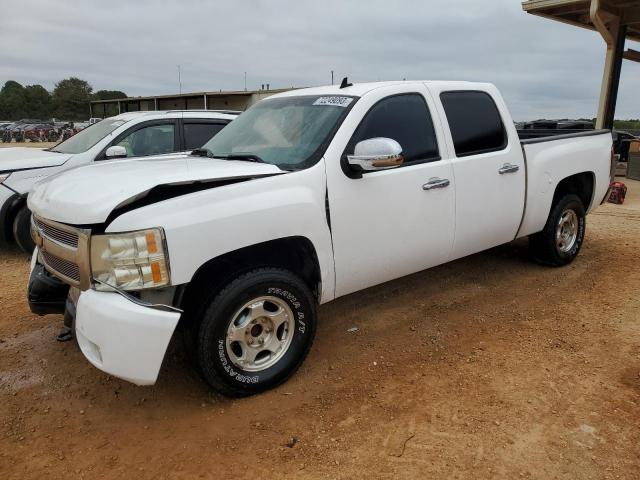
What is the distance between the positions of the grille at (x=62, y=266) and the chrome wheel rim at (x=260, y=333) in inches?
35.1

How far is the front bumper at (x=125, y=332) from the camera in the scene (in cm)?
255

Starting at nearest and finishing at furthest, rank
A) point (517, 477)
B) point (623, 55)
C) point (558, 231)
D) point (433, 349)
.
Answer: point (517, 477) < point (433, 349) < point (558, 231) < point (623, 55)

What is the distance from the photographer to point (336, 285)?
11.4ft

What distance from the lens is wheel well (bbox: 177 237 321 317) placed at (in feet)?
9.77

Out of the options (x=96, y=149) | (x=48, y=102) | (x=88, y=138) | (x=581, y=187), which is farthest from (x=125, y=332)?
(x=48, y=102)

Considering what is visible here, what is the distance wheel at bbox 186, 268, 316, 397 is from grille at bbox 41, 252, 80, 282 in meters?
0.69

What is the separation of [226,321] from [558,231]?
4002 mm

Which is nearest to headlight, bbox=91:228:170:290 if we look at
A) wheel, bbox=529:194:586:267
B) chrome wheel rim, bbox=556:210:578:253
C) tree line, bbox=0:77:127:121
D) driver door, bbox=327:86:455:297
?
driver door, bbox=327:86:455:297

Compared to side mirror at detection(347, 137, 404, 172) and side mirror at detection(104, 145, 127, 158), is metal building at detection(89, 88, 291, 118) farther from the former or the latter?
side mirror at detection(347, 137, 404, 172)

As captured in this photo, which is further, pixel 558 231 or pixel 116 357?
pixel 558 231

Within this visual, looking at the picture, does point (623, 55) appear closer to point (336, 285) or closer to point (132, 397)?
point (336, 285)

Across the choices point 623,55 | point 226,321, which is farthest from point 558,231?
point 623,55

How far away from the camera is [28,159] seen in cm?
620

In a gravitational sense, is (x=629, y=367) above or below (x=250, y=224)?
below
